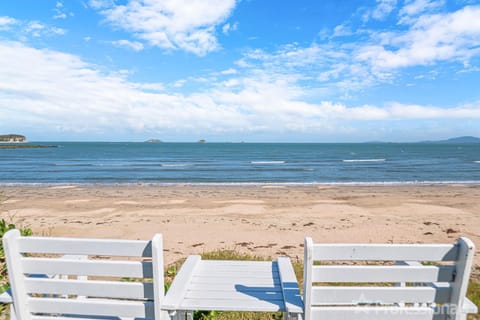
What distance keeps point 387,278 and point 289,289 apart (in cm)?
79

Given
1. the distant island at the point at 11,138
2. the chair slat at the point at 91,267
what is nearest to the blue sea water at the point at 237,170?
the chair slat at the point at 91,267

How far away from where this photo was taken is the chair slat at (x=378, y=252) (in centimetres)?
187

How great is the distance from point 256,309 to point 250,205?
9336 mm

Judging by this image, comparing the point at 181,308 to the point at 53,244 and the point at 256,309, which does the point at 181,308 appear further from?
the point at 53,244

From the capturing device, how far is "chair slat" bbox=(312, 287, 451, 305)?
1959mm

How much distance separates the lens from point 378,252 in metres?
1.90

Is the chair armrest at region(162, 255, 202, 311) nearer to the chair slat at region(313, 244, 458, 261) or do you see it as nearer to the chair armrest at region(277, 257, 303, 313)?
the chair armrest at region(277, 257, 303, 313)

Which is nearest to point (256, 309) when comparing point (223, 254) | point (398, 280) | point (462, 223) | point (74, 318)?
point (398, 280)

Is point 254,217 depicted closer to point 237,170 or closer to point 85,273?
point 85,273

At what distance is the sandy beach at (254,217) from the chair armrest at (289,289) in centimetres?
312

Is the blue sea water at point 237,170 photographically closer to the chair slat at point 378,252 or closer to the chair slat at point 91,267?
the chair slat at point 91,267

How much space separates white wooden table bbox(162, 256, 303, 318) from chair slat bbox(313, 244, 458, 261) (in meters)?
0.50

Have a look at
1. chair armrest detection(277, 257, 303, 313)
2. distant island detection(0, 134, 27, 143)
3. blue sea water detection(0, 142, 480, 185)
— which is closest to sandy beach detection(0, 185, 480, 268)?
chair armrest detection(277, 257, 303, 313)

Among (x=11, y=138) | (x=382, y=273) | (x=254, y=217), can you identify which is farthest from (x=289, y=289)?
(x=11, y=138)
